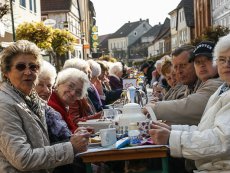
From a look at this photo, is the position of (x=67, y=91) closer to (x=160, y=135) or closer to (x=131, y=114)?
(x=131, y=114)

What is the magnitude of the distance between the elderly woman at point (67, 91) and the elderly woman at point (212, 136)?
1.54 m

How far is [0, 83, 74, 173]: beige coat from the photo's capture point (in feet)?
10.1

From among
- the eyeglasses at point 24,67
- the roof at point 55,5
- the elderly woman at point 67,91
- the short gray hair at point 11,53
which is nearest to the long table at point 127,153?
the eyeglasses at point 24,67

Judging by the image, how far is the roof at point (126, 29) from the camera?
13462cm

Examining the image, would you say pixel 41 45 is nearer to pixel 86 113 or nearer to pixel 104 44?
pixel 86 113

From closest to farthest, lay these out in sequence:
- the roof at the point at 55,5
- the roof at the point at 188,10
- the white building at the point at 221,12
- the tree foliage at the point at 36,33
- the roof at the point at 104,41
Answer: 1. the tree foliage at the point at 36,33
2. the white building at the point at 221,12
3. the roof at the point at 55,5
4. the roof at the point at 188,10
5. the roof at the point at 104,41

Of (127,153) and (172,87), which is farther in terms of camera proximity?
(172,87)

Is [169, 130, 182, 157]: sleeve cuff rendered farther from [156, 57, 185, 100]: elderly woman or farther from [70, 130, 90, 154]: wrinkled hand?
[156, 57, 185, 100]: elderly woman

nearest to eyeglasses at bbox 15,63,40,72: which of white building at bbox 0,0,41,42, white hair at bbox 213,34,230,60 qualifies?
white hair at bbox 213,34,230,60

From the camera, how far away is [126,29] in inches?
5399

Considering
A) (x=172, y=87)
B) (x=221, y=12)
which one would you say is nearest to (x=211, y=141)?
(x=172, y=87)

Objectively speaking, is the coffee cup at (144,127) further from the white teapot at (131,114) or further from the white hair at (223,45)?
the white hair at (223,45)

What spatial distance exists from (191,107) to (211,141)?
1369 millimetres

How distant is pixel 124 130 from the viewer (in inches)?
156
